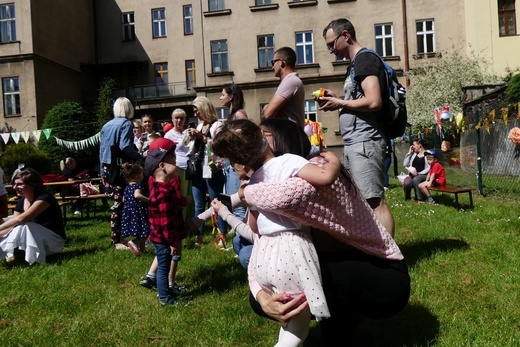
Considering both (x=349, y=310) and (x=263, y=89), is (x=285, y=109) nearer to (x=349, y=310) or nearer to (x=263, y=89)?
(x=349, y=310)

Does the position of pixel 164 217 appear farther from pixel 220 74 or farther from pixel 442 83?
pixel 220 74

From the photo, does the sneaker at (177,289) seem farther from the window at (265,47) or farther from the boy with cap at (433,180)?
the window at (265,47)

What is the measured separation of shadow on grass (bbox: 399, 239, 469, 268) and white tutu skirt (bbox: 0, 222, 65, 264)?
14.3 feet

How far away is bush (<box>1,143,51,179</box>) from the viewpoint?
60.0ft

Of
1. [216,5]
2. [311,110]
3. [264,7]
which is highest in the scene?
[216,5]

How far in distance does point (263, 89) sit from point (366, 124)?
2621 cm

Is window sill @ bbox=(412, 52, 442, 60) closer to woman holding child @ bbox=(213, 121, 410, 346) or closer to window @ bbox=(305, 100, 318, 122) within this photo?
window @ bbox=(305, 100, 318, 122)

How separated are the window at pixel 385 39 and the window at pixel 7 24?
21586mm

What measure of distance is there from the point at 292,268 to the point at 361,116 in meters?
2.23

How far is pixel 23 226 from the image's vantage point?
21.6 ft

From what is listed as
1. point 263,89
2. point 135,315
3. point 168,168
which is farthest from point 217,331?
point 263,89

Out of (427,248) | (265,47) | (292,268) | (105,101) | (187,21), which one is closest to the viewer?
(292,268)

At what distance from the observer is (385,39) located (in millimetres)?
29641

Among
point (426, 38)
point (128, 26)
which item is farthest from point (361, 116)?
point (128, 26)
